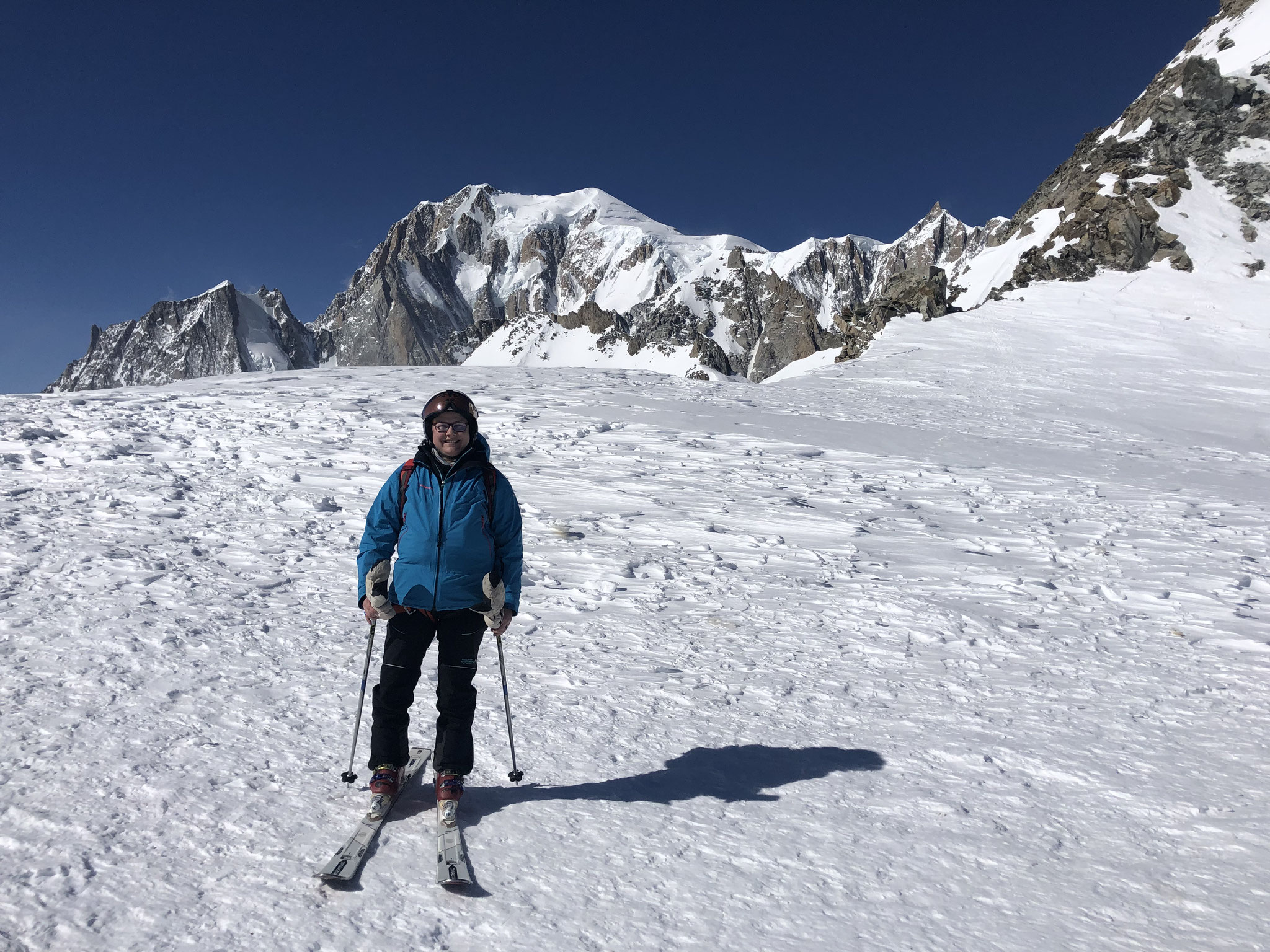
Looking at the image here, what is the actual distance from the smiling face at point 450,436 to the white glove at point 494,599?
1.88ft

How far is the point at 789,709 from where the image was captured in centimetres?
461

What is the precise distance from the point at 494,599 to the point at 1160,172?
54.7 meters

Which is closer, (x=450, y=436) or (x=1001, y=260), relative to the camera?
(x=450, y=436)

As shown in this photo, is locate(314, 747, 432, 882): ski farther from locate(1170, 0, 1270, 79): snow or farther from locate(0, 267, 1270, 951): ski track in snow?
locate(1170, 0, 1270, 79): snow

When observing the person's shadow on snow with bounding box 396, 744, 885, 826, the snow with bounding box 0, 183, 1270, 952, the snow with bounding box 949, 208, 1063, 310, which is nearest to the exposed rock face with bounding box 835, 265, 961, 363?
the snow with bounding box 949, 208, 1063, 310

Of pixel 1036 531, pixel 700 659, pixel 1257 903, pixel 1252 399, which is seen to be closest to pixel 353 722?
pixel 700 659

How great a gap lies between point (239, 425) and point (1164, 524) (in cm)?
1226

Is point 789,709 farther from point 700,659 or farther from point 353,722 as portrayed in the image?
point 353,722

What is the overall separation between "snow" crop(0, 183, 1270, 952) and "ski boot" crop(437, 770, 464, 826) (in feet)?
0.41

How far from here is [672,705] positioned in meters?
4.56

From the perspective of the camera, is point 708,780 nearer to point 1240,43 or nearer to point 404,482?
point 404,482

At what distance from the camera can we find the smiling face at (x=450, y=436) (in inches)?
130

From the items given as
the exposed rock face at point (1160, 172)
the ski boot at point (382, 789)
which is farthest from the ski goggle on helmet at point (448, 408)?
the exposed rock face at point (1160, 172)

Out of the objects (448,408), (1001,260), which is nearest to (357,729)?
(448,408)
